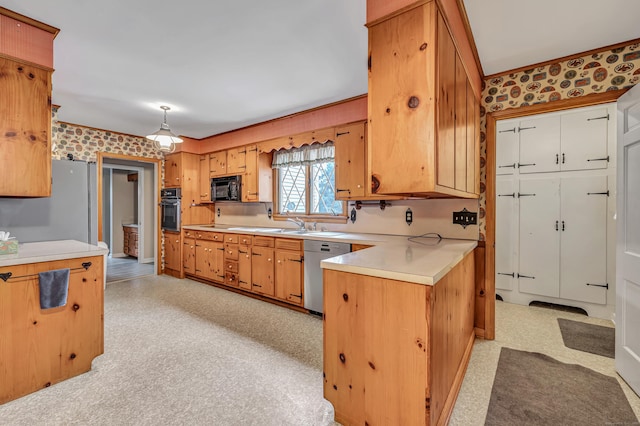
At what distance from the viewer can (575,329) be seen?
289cm

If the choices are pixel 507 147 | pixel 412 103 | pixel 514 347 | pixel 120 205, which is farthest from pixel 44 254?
pixel 120 205

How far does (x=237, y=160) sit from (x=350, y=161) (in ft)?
7.01

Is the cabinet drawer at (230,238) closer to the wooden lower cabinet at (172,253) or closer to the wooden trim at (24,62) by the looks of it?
the wooden lower cabinet at (172,253)

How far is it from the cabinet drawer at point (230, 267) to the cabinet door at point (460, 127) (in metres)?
3.20

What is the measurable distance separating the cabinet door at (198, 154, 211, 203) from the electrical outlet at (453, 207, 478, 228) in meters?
4.07

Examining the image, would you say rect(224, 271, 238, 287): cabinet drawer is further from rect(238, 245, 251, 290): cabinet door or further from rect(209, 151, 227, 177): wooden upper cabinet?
rect(209, 151, 227, 177): wooden upper cabinet

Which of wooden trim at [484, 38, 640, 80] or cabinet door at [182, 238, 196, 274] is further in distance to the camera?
cabinet door at [182, 238, 196, 274]

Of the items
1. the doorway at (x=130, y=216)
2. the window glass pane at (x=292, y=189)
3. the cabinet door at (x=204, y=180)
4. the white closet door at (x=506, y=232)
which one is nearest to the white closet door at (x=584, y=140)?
the white closet door at (x=506, y=232)

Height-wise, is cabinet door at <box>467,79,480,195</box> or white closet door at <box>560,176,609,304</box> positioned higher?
cabinet door at <box>467,79,480,195</box>

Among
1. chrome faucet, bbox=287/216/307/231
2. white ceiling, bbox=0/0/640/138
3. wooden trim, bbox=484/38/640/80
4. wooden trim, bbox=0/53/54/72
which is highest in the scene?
white ceiling, bbox=0/0/640/138

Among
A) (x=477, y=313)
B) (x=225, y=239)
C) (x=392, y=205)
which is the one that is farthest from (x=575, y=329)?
(x=225, y=239)

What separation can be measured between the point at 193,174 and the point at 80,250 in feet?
10.8

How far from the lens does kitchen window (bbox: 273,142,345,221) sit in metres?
3.87

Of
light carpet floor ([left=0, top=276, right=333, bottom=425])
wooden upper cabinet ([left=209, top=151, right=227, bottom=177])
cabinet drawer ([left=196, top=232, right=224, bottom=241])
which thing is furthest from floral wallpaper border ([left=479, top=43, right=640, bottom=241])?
wooden upper cabinet ([left=209, top=151, right=227, bottom=177])
